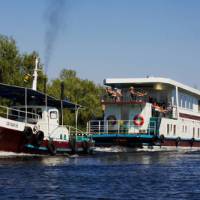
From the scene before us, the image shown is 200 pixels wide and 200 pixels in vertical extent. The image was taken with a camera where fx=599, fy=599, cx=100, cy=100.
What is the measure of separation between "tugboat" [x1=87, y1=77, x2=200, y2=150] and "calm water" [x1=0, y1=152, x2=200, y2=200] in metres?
15.7

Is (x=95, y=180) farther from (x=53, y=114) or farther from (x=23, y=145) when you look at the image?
(x=53, y=114)

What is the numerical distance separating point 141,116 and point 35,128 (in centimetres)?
1506

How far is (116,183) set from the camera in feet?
79.2

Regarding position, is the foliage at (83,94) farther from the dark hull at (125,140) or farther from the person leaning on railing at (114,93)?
the dark hull at (125,140)

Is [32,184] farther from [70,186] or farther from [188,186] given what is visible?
[188,186]

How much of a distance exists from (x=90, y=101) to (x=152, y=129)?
25970 millimetres

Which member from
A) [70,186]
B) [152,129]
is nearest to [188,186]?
[70,186]

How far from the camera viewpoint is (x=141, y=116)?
50.3 m

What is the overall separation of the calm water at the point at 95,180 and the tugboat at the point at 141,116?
51.6 ft

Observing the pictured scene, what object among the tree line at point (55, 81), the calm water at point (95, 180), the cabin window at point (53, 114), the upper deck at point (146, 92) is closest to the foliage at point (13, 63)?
the tree line at point (55, 81)

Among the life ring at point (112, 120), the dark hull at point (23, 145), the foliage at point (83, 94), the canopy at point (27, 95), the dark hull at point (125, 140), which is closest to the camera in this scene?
the dark hull at point (23, 145)

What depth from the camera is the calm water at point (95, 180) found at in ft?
68.7

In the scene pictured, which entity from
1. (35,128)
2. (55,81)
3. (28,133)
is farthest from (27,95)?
(55,81)

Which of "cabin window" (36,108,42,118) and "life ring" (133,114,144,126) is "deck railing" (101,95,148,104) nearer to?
"life ring" (133,114,144,126)
